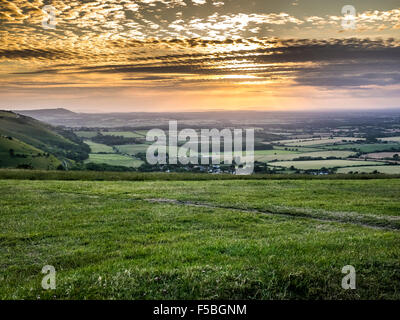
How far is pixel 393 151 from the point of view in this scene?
115 meters

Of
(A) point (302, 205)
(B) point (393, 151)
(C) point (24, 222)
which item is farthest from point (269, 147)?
(C) point (24, 222)

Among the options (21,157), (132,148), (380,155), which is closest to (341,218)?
(380,155)

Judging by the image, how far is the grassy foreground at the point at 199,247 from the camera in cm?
990

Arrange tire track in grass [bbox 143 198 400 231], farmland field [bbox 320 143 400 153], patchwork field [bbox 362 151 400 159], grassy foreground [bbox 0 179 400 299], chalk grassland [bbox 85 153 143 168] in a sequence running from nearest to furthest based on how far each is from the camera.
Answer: grassy foreground [bbox 0 179 400 299] → tire track in grass [bbox 143 198 400 231] → patchwork field [bbox 362 151 400 159] → farmland field [bbox 320 143 400 153] → chalk grassland [bbox 85 153 143 168]

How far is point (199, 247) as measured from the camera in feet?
46.5

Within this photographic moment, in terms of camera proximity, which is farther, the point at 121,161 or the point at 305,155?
the point at 121,161

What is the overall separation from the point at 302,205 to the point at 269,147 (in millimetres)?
122578

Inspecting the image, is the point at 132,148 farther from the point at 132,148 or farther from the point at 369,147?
the point at 369,147

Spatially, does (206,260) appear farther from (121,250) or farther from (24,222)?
(24,222)

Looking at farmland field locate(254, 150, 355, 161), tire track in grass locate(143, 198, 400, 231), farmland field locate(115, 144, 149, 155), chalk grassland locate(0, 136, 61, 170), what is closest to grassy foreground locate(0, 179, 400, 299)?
tire track in grass locate(143, 198, 400, 231)

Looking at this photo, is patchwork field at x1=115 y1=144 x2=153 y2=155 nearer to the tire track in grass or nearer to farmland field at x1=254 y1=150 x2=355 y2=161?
A: farmland field at x1=254 y1=150 x2=355 y2=161

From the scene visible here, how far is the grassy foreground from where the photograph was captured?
390 inches

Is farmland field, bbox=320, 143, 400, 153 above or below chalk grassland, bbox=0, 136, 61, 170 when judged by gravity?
above

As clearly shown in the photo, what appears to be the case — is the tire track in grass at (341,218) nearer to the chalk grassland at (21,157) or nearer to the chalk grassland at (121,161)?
the chalk grassland at (121,161)
